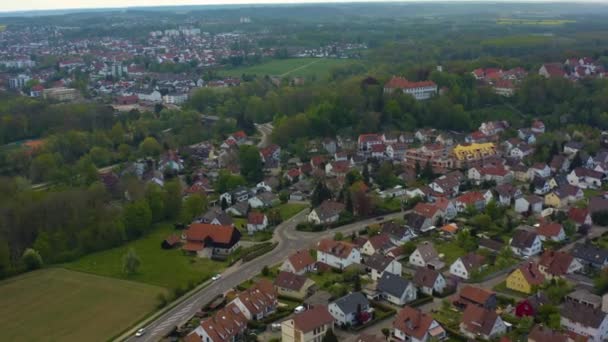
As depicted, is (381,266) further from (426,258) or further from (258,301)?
(258,301)

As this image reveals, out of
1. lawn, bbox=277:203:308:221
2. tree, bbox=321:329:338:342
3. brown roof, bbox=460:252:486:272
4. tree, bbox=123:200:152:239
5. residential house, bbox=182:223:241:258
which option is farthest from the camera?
lawn, bbox=277:203:308:221

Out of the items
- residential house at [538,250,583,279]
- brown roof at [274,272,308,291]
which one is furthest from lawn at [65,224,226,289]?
residential house at [538,250,583,279]

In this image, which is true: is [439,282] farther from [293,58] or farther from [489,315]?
[293,58]

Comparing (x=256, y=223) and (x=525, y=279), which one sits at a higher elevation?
(x=525, y=279)

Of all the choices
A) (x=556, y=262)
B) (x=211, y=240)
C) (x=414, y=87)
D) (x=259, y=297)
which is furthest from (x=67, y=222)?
(x=414, y=87)

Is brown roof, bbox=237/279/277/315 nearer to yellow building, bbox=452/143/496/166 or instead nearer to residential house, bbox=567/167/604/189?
residential house, bbox=567/167/604/189

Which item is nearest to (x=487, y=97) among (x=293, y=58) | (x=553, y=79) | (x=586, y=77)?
(x=553, y=79)
